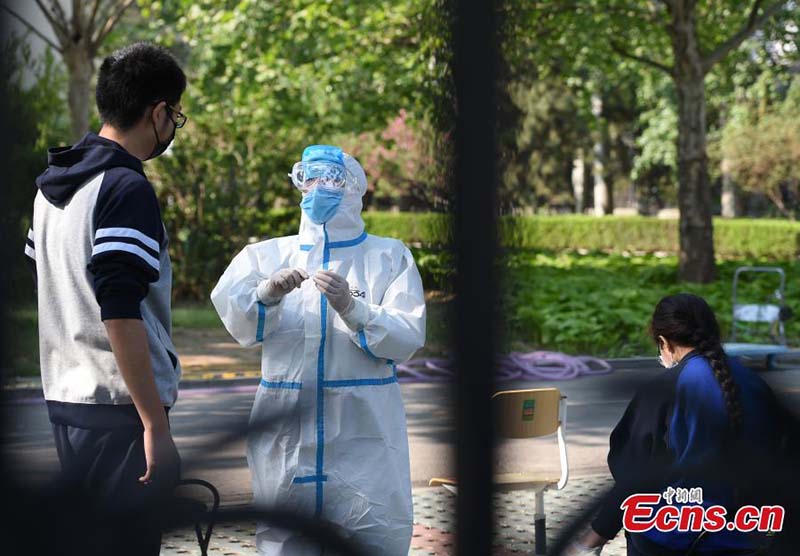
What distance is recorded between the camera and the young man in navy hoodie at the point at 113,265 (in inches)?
65.5

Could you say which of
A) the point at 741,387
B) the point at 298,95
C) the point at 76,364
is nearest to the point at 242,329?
the point at 76,364

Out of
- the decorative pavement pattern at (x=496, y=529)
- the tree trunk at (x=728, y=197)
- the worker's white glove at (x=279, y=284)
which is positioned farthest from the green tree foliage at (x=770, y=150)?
the decorative pavement pattern at (x=496, y=529)

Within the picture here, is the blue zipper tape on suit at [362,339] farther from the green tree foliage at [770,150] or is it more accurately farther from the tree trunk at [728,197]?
the tree trunk at [728,197]

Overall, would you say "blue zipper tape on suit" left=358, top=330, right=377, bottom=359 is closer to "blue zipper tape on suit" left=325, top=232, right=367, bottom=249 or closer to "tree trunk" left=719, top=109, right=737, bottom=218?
"blue zipper tape on suit" left=325, top=232, right=367, bottom=249

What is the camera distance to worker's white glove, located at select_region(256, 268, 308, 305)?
2.59 metres

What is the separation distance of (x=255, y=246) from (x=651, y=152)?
2972 centimetres

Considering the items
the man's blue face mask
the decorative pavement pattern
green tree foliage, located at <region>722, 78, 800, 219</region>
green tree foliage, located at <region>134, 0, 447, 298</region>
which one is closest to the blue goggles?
the man's blue face mask

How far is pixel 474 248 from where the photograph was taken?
0.77 meters

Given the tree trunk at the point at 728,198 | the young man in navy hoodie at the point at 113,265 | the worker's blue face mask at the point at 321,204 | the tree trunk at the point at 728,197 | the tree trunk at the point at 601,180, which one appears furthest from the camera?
the tree trunk at the point at 728,198

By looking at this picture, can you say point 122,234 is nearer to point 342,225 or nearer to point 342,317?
point 342,317

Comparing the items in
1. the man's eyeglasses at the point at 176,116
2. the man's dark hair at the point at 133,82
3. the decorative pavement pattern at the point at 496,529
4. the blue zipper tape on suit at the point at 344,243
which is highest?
the man's dark hair at the point at 133,82

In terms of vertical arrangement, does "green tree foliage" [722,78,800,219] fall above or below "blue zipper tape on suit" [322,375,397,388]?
above

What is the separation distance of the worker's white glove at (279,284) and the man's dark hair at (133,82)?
76 centimetres

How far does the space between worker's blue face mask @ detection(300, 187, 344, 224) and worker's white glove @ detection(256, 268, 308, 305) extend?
270 millimetres
